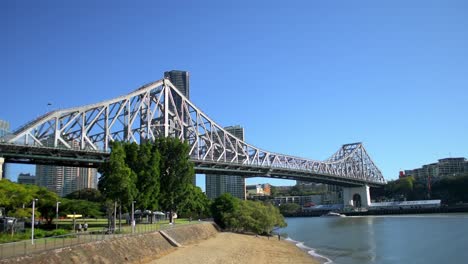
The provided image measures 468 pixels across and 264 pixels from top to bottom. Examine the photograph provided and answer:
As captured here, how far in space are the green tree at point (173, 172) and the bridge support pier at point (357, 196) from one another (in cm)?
12317

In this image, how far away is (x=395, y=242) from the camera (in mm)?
55531

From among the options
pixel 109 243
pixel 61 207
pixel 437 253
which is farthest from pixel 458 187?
pixel 109 243

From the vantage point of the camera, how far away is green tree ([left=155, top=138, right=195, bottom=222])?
5612 cm

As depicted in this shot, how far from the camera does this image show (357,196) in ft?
581

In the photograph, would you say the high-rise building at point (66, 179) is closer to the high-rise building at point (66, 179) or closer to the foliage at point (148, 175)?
the high-rise building at point (66, 179)

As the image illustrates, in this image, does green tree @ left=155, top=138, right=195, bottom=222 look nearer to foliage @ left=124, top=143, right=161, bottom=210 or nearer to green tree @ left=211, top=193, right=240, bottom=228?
foliage @ left=124, top=143, right=161, bottom=210

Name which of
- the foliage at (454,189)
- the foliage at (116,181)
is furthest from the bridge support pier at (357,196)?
the foliage at (116,181)

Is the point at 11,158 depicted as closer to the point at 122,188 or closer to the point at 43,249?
the point at 122,188

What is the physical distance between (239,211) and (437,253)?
32.4m

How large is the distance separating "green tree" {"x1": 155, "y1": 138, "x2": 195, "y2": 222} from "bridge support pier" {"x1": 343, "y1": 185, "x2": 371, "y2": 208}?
12317 centimetres

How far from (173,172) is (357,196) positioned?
135 m

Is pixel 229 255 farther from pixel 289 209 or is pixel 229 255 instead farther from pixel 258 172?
pixel 289 209

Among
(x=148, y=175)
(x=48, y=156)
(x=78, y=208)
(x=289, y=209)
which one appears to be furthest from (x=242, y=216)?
(x=289, y=209)

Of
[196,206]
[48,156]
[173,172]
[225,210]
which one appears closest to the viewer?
[173,172]
